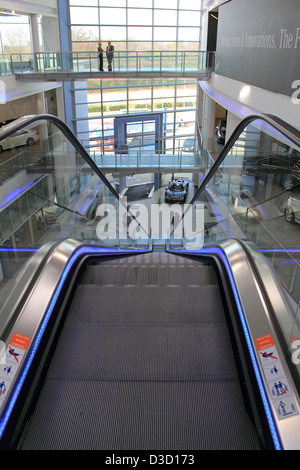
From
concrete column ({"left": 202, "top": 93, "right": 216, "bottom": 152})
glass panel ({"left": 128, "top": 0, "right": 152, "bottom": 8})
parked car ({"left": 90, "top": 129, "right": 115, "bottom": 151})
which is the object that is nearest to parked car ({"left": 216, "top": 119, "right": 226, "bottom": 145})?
concrete column ({"left": 202, "top": 93, "right": 216, "bottom": 152})

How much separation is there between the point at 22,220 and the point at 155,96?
18.7 meters

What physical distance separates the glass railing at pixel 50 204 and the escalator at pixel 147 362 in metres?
0.55

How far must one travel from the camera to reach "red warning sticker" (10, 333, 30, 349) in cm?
286

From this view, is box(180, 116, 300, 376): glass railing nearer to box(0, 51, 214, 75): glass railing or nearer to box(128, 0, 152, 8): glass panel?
box(0, 51, 214, 75): glass railing

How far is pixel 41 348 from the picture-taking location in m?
2.95

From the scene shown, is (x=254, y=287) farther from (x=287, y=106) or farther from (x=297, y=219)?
(x=287, y=106)

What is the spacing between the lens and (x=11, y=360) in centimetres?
273

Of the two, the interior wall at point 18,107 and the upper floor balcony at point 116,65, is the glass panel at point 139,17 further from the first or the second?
the interior wall at point 18,107

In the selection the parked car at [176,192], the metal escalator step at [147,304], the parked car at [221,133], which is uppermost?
the metal escalator step at [147,304]

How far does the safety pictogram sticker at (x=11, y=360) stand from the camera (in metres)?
2.56

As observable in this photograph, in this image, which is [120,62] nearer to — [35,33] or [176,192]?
[35,33]

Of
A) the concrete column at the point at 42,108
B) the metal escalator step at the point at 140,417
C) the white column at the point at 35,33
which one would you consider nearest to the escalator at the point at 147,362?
the metal escalator step at the point at 140,417

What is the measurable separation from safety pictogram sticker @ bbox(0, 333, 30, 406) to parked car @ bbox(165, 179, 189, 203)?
1891cm

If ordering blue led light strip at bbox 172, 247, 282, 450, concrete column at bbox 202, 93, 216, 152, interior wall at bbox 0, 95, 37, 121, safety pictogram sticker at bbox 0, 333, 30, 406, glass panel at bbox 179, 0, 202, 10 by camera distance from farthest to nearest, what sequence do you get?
1. concrete column at bbox 202, 93, 216, 152
2. interior wall at bbox 0, 95, 37, 121
3. glass panel at bbox 179, 0, 202, 10
4. safety pictogram sticker at bbox 0, 333, 30, 406
5. blue led light strip at bbox 172, 247, 282, 450
